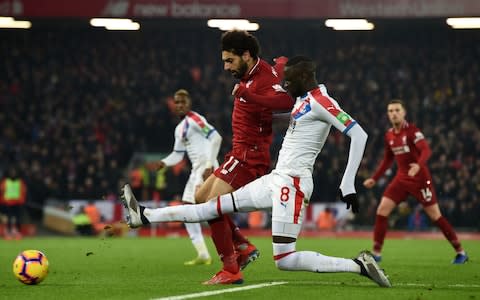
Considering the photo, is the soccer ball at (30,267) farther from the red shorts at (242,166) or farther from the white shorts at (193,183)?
the white shorts at (193,183)

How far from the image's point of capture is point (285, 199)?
8008 millimetres

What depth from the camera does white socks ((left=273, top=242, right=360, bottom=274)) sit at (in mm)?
7977

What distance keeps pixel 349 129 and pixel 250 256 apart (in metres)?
2.46

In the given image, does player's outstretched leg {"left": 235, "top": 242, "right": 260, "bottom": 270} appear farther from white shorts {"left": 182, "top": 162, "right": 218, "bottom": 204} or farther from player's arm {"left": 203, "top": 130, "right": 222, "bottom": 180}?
white shorts {"left": 182, "top": 162, "right": 218, "bottom": 204}

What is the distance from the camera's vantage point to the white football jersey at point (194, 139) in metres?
13.0

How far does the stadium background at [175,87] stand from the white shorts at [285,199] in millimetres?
16433

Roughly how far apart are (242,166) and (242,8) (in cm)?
1582

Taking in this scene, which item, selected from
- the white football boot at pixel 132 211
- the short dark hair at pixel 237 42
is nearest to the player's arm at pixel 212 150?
the short dark hair at pixel 237 42

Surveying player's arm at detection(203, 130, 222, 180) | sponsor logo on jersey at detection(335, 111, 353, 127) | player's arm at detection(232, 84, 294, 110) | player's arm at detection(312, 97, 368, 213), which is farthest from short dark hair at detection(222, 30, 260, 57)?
player's arm at detection(203, 130, 222, 180)

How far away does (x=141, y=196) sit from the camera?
1107 inches

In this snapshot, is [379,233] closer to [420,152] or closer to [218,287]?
[420,152]

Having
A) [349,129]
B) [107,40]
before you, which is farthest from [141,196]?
[349,129]

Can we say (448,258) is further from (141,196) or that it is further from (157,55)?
(157,55)

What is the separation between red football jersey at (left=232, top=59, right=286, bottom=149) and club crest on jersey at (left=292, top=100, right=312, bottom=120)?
73cm
